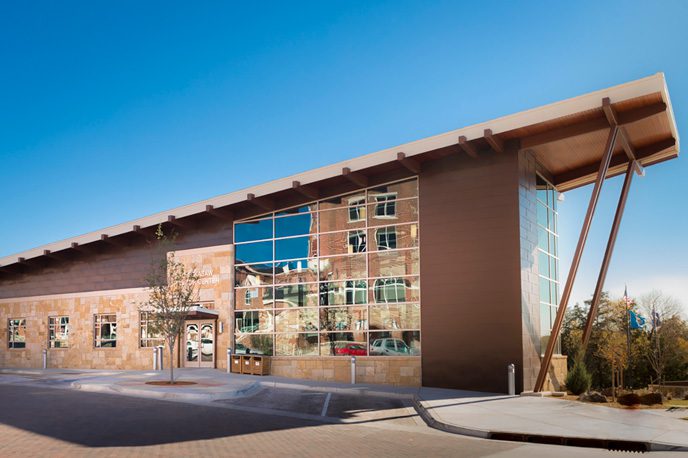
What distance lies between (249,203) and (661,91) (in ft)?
55.0

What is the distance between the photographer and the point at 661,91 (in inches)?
713

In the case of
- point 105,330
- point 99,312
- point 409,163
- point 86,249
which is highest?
point 409,163

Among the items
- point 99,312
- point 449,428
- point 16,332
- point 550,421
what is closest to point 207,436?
point 449,428

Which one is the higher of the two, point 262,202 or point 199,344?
point 262,202

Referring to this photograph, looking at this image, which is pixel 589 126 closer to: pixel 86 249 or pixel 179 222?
pixel 179 222

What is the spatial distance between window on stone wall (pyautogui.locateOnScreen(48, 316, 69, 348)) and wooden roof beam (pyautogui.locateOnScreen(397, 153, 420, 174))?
22.6m

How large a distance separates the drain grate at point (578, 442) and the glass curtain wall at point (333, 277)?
35.0 feet

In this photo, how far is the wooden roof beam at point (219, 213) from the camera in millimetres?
28641

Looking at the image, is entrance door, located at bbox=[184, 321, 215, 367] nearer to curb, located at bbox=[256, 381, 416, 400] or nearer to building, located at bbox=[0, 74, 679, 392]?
building, located at bbox=[0, 74, 679, 392]

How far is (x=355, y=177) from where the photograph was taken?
24688mm

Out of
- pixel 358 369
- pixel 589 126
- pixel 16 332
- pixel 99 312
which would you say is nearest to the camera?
pixel 589 126

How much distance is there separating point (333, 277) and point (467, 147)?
25.1 feet

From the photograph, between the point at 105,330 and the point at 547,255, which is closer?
the point at 547,255

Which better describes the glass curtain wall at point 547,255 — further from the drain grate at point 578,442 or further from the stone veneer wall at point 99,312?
the stone veneer wall at point 99,312
